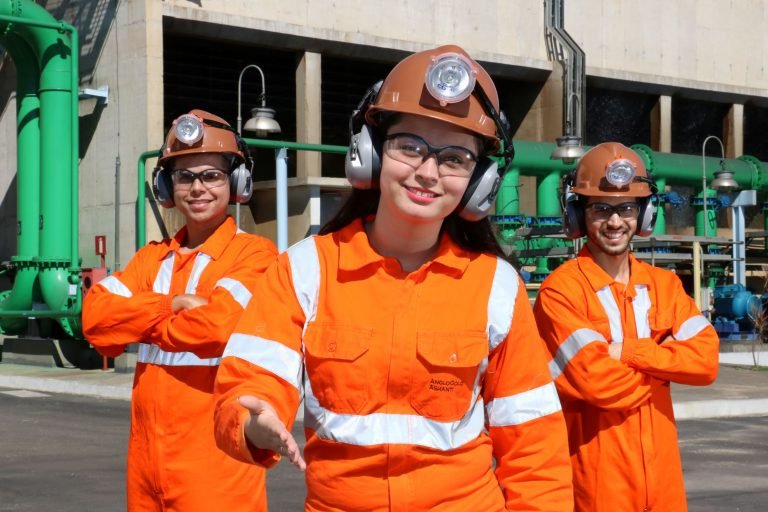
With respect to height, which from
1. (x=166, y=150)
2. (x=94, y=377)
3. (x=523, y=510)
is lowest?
(x=94, y=377)

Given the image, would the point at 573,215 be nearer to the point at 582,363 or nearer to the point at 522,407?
the point at 582,363

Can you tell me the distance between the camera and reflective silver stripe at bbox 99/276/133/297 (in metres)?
5.27

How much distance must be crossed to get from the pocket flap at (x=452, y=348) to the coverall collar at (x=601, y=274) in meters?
1.99

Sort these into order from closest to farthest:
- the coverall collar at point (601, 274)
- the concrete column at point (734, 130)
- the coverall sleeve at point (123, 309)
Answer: the coverall collar at point (601, 274) → the coverall sleeve at point (123, 309) → the concrete column at point (734, 130)

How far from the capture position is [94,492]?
30.1 feet

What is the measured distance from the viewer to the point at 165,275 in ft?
17.3

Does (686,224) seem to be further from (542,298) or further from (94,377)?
Answer: (542,298)

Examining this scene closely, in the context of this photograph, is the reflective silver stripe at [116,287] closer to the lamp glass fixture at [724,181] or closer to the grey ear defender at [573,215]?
the grey ear defender at [573,215]

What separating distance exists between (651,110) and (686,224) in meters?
3.64

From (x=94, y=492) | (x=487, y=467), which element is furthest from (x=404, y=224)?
(x=94, y=492)

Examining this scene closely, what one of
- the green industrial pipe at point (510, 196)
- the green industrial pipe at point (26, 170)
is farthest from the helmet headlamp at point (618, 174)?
the green industrial pipe at point (510, 196)

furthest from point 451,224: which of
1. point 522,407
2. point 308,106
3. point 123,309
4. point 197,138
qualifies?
point 308,106

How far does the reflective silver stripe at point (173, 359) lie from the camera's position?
4957 millimetres

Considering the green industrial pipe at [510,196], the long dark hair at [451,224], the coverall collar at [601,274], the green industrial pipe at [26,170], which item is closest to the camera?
the long dark hair at [451,224]
